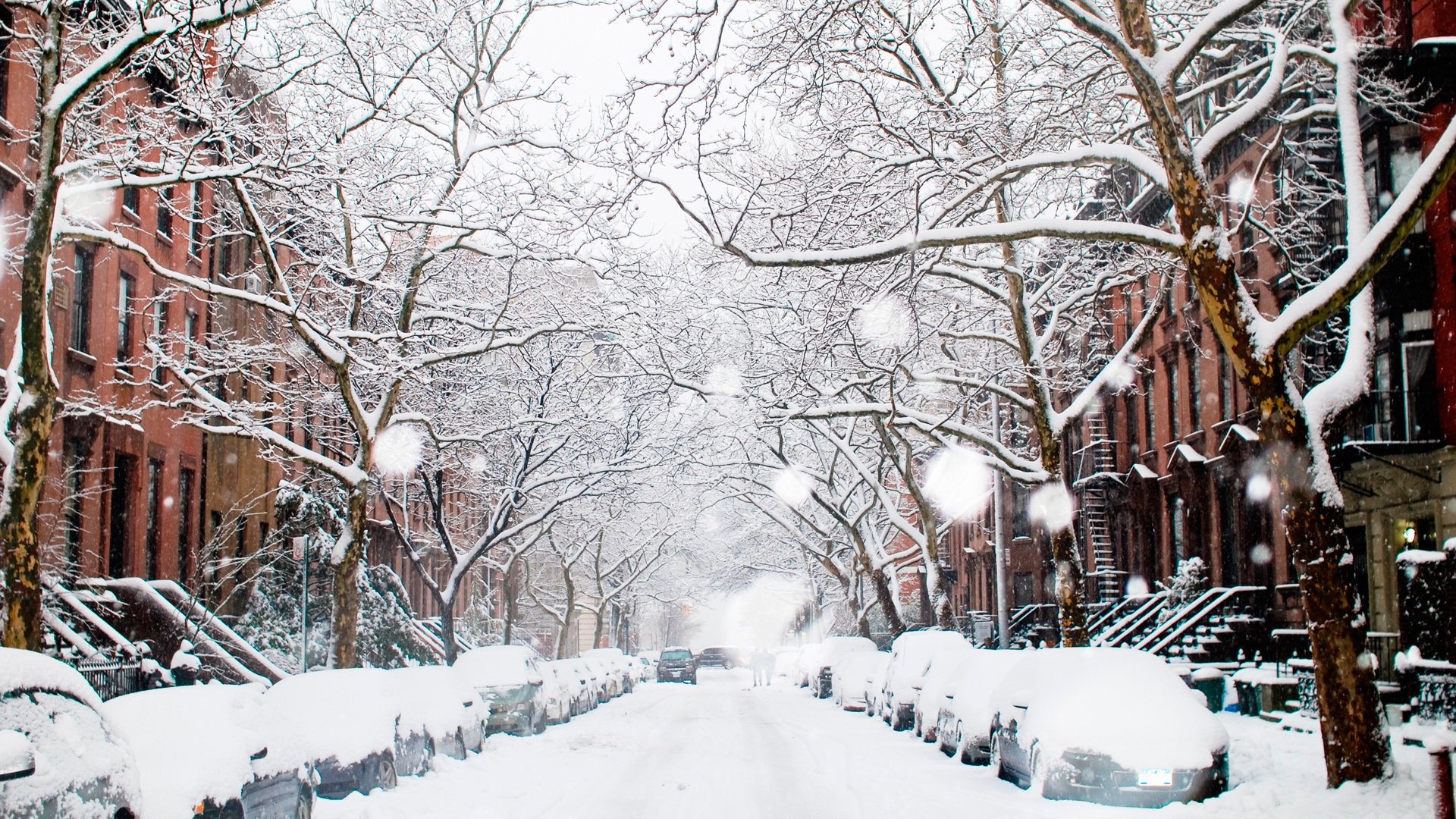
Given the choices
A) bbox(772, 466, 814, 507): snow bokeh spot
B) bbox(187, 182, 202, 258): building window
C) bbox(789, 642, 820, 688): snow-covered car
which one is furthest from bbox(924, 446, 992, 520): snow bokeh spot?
bbox(187, 182, 202, 258): building window

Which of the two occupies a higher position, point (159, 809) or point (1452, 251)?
point (1452, 251)

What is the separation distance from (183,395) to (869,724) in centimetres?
1385

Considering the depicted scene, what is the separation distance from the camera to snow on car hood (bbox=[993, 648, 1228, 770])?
11062mm

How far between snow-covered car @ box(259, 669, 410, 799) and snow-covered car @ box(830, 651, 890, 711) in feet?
43.7

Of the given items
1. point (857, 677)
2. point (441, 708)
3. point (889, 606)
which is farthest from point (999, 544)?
point (441, 708)

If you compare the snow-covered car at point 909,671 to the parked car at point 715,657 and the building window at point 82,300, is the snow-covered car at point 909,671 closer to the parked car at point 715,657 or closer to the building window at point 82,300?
the building window at point 82,300

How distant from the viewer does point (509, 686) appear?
824 inches

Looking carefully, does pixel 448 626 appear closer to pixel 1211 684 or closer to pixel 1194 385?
pixel 1211 684

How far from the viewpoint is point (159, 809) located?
7.26m

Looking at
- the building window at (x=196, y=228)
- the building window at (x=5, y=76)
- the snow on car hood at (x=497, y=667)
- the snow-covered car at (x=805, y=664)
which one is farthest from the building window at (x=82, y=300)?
the snow-covered car at (x=805, y=664)

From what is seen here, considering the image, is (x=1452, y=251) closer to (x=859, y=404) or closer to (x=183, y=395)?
(x=859, y=404)

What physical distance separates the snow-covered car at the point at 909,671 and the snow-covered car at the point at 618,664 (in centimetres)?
1198

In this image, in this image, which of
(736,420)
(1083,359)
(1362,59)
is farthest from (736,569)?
(1362,59)

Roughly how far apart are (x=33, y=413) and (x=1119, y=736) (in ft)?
33.2
